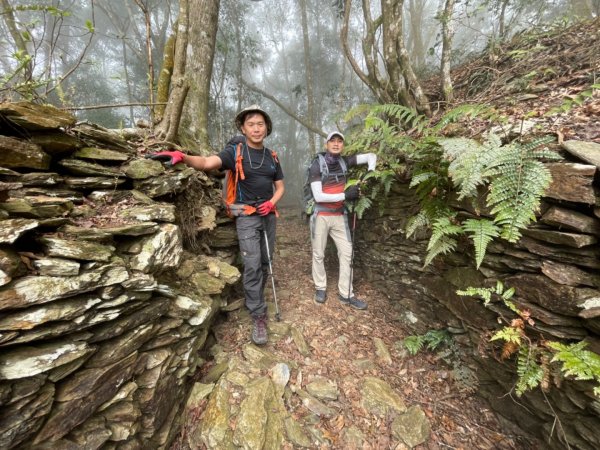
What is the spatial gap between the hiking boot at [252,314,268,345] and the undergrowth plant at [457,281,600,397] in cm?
275

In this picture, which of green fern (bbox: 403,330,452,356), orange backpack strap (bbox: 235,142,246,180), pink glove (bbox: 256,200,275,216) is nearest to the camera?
green fern (bbox: 403,330,452,356)

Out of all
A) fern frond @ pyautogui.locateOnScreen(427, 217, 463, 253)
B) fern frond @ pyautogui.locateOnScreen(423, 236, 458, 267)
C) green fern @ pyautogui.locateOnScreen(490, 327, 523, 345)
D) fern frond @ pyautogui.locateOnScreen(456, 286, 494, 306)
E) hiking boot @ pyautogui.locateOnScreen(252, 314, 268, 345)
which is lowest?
hiking boot @ pyautogui.locateOnScreen(252, 314, 268, 345)

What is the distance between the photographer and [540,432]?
2.71 meters

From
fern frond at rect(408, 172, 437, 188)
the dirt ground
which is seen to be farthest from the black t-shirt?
fern frond at rect(408, 172, 437, 188)

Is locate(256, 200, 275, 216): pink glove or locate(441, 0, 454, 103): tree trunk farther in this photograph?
locate(441, 0, 454, 103): tree trunk

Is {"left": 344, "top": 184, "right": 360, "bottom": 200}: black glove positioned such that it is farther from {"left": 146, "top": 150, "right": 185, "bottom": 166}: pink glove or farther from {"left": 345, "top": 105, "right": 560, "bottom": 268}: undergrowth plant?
{"left": 146, "top": 150, "right": 185, "bottom": 166}: pink glove

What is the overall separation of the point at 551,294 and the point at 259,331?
136 inches

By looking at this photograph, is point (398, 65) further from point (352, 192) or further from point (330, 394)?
point (330, 394)

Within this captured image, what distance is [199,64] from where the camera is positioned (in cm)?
489

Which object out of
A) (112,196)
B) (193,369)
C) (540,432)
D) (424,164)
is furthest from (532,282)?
(112,196)

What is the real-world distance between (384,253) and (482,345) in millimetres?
2125

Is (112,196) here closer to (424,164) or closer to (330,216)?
(330,216)

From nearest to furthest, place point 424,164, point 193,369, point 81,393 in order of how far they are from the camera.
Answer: point 81,393
point 193,369
point 424,164

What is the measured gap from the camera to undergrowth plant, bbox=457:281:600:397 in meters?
2.11
